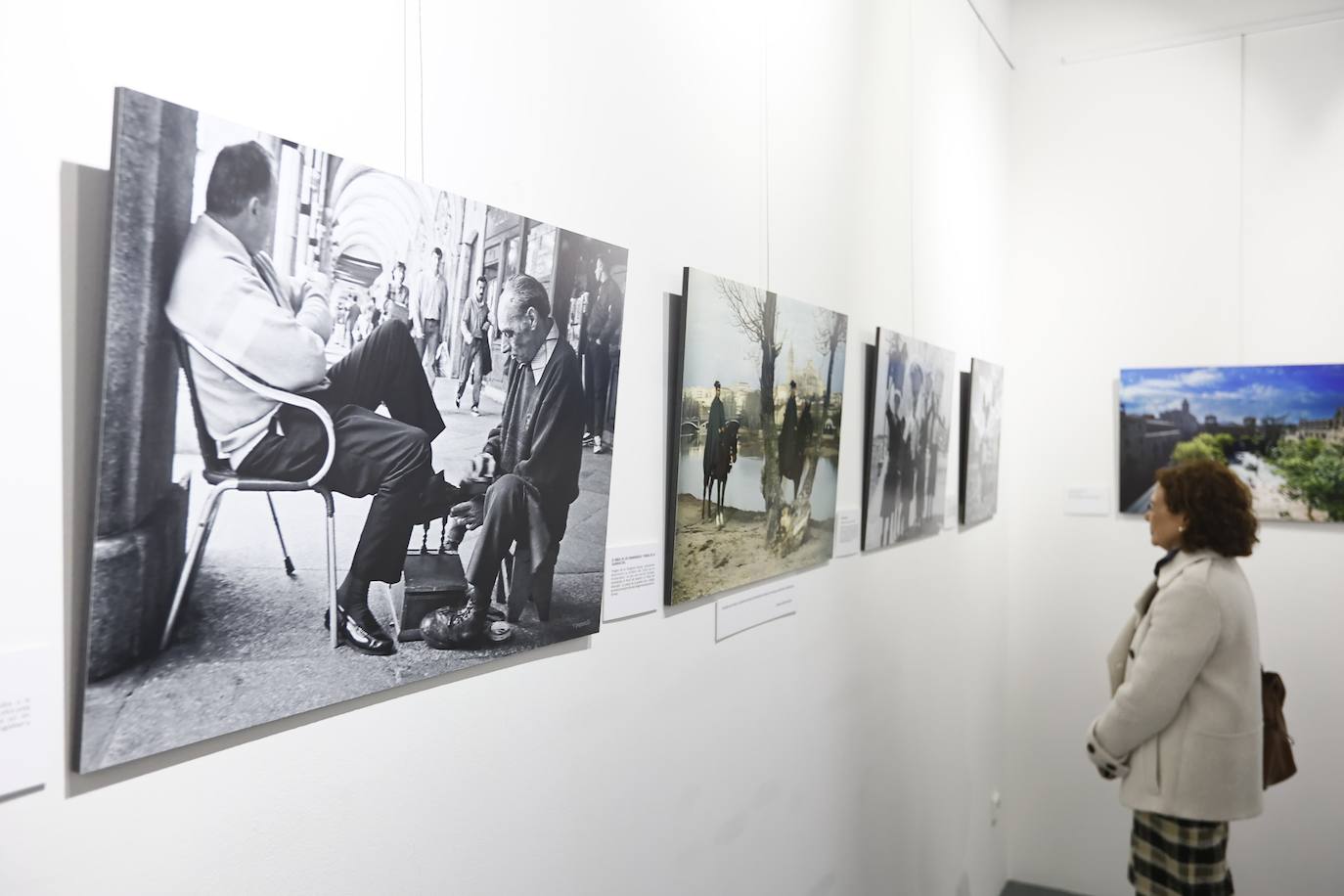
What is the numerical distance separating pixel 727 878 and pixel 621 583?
1.04 m

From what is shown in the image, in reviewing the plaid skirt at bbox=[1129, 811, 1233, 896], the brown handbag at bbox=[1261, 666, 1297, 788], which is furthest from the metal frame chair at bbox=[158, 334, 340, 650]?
the brown handbag at bbox=[1261, 666, 1297, 788]

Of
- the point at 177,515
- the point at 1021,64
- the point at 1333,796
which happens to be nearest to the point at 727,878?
the point at 177,515

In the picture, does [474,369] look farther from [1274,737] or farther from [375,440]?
[1274,737]

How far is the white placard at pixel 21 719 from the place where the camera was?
105 centimetres

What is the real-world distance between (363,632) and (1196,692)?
3370 millimetres

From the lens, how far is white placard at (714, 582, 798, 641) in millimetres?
2600

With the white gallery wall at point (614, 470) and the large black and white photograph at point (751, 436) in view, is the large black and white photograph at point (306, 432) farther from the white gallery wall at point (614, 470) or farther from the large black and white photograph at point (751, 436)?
the large black and white photograph at point (751, 436)

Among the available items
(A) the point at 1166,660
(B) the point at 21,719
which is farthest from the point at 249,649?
(A) the point at 1166,660

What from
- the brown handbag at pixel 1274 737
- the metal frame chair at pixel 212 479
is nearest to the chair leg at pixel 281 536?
the metal frame chair at pixel 212 479

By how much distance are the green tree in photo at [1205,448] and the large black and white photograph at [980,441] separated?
102 cm

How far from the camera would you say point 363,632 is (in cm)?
147

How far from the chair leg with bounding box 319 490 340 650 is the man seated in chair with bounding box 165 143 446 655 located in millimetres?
16

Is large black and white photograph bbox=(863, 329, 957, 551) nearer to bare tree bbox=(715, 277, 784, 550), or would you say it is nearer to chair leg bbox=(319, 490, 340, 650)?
bare tree bbox=(715, 277, 784, 550)

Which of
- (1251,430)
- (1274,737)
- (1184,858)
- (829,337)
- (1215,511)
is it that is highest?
(829,337)
